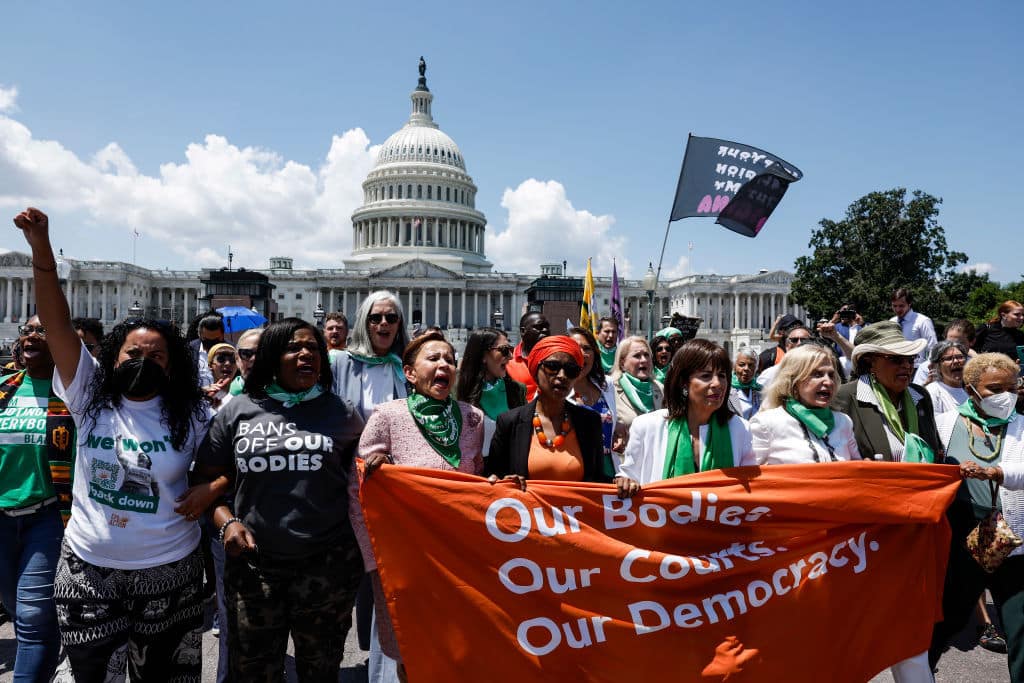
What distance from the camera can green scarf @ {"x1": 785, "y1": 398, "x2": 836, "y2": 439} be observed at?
14.7 feet

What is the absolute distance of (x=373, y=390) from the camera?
5215 millimetres

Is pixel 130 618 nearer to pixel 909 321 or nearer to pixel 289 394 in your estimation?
pixel 289 394

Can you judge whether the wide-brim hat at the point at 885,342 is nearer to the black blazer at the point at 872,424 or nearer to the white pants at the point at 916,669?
the black blazer at the point at 872,424

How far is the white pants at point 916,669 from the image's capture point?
4.34m

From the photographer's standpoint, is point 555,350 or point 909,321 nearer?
point 555,350

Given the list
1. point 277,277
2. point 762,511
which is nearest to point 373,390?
point 762,511

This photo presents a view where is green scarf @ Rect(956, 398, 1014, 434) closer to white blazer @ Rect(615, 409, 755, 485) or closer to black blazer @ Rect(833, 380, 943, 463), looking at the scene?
black blazer @ Rect(833, 380, 943, 463)

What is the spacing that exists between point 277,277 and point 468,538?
316ft

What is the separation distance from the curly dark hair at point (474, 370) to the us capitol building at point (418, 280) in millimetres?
79161

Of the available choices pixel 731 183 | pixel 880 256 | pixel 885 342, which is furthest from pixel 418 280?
pixel 885 342

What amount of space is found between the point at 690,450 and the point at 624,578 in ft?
2.76


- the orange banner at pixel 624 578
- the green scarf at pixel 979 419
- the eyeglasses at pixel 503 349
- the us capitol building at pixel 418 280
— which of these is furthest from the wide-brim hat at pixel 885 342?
the us capitol building at pixel 418 280

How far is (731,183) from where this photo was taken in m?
12.2

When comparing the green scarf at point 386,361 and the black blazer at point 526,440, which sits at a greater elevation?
the green scarf at point 386,361
